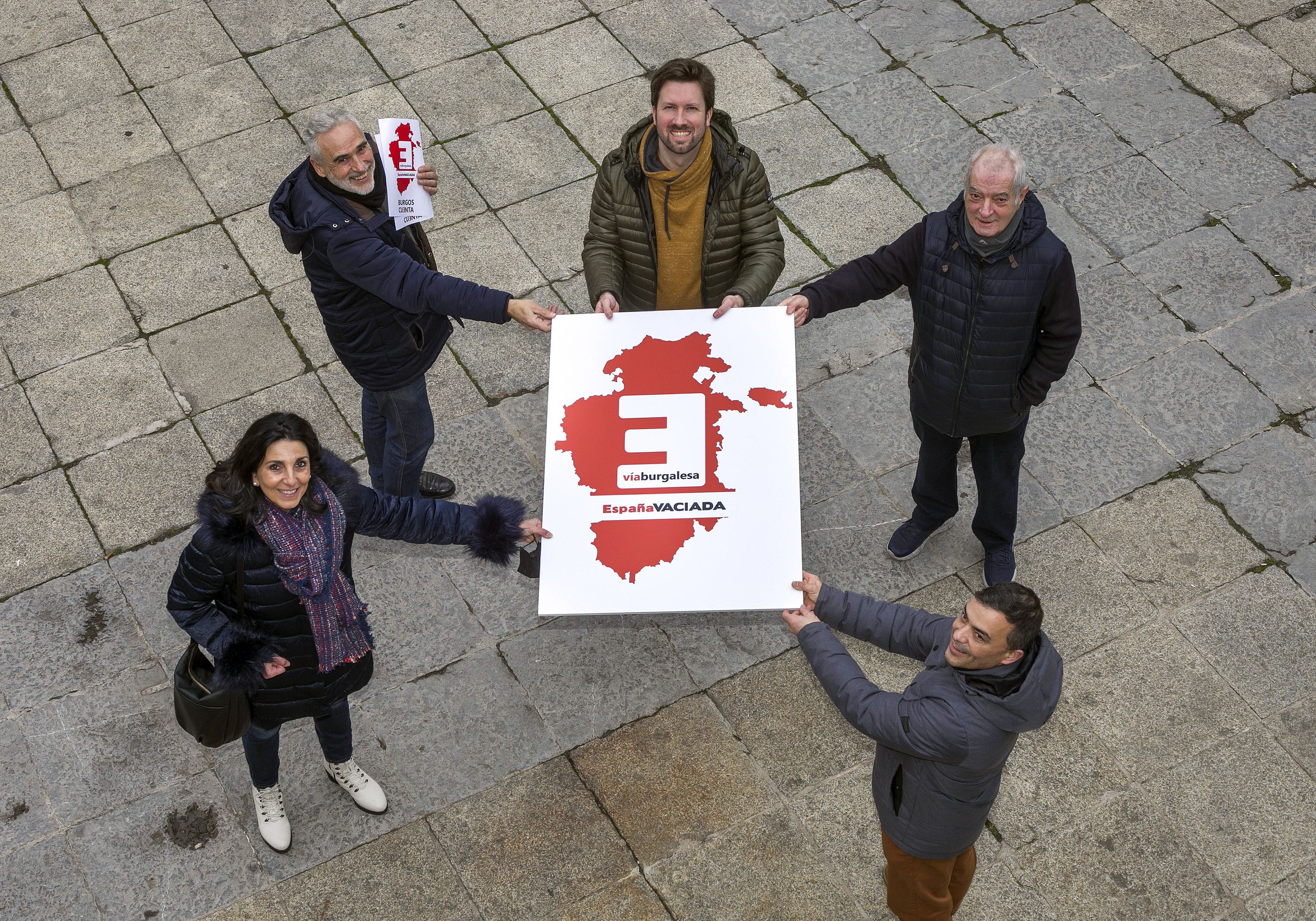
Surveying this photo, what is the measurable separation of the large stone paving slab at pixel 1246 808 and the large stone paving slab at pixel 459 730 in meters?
2.52

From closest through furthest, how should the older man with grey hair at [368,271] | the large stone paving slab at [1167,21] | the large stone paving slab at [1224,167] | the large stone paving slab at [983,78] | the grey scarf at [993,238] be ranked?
the grey scarf at [993,238], the older man with grey hair at [368,271], the large stone paving slab at [1224,167], the large stone paving slab at [983,78], the large stone paving slab at [1167,21]

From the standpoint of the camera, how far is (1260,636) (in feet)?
17.6

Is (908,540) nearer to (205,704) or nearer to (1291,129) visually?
(205,704)

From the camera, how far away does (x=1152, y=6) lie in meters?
8.28

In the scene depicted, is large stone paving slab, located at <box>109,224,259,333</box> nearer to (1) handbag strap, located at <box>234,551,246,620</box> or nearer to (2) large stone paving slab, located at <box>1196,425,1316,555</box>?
(1) handbag strap, located at <box>234,551,246,620</box>

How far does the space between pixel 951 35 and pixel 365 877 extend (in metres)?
6.31

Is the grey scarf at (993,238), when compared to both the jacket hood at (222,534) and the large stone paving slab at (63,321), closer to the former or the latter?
the jacket hood at (222,534)

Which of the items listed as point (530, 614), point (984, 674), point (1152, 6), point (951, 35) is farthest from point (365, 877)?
point (1152, 6)

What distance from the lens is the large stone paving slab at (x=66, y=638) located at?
5363 mm

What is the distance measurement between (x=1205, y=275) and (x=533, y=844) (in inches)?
185

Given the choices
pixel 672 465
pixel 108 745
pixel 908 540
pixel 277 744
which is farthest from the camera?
pixel 908 540

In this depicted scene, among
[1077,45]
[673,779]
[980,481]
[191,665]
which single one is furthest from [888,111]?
[191,665]

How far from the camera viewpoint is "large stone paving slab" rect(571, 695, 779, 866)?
16.0 feet

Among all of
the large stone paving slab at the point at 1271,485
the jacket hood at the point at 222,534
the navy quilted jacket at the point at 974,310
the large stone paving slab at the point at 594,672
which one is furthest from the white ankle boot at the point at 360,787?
the large stone paving slab at the point at 1271,485
